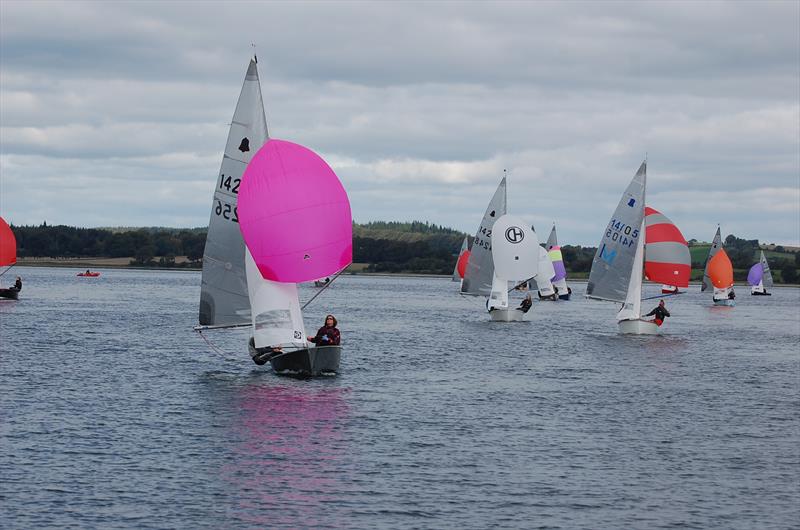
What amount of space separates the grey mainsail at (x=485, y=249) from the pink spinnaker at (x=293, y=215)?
46.3m

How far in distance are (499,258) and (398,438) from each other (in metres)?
49.4

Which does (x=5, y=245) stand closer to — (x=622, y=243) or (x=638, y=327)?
(x=622, y=243)

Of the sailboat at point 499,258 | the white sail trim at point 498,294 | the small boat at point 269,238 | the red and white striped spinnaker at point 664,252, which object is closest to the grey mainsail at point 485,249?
the sailboat at point 499,258

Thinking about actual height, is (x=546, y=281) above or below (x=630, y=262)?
below

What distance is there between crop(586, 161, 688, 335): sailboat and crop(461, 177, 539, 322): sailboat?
314 inches

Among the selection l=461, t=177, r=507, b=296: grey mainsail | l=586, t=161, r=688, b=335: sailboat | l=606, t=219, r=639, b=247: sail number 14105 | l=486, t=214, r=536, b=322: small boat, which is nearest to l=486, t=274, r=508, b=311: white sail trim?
l=486, t=214, r=536, b=322: small boat

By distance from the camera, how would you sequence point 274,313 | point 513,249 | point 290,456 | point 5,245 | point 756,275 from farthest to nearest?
point 756,275, point 5,245, point 513,249, point 274,313, point 290,456

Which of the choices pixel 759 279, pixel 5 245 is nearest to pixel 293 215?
pixel 5 245

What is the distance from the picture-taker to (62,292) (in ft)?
416

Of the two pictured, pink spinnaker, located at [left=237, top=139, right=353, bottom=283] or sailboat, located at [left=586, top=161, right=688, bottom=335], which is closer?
pink spinnaker, located at [left=237, top=139, right=353, bottom=283]

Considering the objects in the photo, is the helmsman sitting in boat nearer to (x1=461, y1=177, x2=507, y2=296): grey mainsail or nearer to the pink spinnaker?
the pink spinnaker

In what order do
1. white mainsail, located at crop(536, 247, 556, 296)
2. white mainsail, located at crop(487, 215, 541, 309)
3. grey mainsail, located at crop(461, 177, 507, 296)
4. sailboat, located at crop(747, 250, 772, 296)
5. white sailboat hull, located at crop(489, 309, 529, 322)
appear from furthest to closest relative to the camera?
sailboat, located at crop(747, 250, 772, 296) → white mainsail, located at crop(536, 247, 556, 296) → grey mainsail, located at crop(461, 177, 507, 296) → white sailboat hull, located at crop(489, 309, 529, 322) → white mainsail, located at crop(487, 215, 541, 309)

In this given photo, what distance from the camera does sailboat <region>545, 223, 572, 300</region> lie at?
138 m

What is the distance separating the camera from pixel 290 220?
40.8 meters
